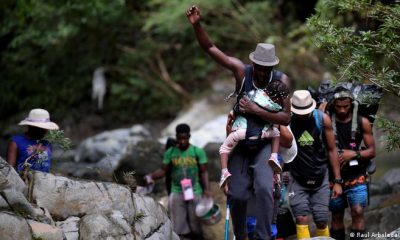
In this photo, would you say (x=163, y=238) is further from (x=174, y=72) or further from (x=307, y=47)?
(x=174, y=72)

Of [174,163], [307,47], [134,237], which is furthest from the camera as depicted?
[307,47]

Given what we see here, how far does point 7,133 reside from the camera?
19797 mm

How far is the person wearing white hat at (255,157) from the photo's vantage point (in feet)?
22.2

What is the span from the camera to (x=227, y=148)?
693 centimetres

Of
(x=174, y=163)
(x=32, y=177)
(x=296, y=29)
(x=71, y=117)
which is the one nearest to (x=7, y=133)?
(x=71, y=117)

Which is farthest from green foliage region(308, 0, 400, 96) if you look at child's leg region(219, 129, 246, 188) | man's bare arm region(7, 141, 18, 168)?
man's bare arm region(7, 141, 18, 168)

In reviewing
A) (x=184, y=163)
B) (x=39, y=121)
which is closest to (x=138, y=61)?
(x=184, y=163)

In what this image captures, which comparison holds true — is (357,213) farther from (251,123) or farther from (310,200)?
(251,123)

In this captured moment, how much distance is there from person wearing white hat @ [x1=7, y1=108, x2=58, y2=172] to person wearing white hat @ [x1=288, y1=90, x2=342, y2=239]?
2.87 meters

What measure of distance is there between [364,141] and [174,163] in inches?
109

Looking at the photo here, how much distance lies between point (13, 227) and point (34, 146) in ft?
7.82

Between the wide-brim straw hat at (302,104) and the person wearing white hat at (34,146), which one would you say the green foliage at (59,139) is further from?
the wide-brim straw hat at (302,104)

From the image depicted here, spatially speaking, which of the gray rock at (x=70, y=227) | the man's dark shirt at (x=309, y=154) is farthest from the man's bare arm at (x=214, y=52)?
the gray rock at (x=70, y=227)

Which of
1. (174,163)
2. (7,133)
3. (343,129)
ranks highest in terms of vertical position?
(343,129)
